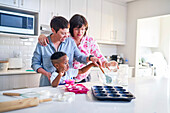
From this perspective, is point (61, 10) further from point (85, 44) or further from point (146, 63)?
point (146, 63)

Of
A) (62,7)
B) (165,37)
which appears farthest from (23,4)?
(165,37)

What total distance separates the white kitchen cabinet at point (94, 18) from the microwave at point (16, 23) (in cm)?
125

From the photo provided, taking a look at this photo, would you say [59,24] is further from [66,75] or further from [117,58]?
[117,58]

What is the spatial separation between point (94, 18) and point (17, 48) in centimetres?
167

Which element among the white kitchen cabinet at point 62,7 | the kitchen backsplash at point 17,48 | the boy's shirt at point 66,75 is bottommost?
the boy's shirt at point 66,75

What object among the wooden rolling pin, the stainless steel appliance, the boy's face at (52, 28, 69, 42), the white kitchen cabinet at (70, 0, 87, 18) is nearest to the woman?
the boy's face at (52, 28, 69, 42)

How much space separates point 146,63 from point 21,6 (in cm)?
333

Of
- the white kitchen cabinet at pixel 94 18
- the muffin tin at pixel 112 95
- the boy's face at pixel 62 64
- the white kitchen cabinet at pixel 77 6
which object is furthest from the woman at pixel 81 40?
Result: the white kitchen cabinet at pixel 94 18

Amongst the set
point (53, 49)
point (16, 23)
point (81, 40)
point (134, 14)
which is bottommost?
point (53, 49)

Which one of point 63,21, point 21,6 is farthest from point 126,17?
point 63,21

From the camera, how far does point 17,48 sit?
272cm

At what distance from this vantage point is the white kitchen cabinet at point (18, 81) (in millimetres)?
2148

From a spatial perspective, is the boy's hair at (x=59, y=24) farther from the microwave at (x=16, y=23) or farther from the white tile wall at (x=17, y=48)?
the white tile wall at (x=17, y=48)

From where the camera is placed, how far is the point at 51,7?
2.76m
